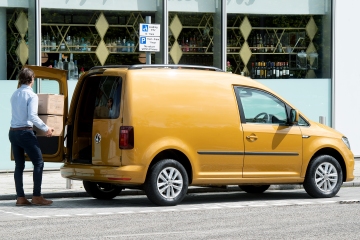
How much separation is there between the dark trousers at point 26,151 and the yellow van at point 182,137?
1.69 feet

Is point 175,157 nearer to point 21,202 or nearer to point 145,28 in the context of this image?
point 21,202

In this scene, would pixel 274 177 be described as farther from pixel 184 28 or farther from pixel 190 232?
pixel 184 28

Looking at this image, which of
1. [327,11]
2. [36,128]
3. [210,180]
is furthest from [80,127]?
[327,11]

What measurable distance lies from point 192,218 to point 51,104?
2.98m

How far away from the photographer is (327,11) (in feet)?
66.8

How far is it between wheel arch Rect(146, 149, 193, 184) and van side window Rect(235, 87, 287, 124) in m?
1.11

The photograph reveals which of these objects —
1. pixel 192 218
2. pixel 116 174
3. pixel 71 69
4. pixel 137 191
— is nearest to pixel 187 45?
pixel 71 69

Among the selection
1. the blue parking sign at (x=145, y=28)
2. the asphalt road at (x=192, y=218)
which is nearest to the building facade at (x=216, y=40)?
the blue parking sign at (x=145, y=28)

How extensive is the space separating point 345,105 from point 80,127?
8.86m

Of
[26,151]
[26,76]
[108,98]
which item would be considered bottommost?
[26,151]

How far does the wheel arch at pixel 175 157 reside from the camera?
12602 millimetres

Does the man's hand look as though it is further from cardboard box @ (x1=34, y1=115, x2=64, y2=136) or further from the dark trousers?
cardboard box @ (x1=34, y1=115, x2=64, y2=136)

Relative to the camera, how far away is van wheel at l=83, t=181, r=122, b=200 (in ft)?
44.6

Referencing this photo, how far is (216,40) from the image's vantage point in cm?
1931
